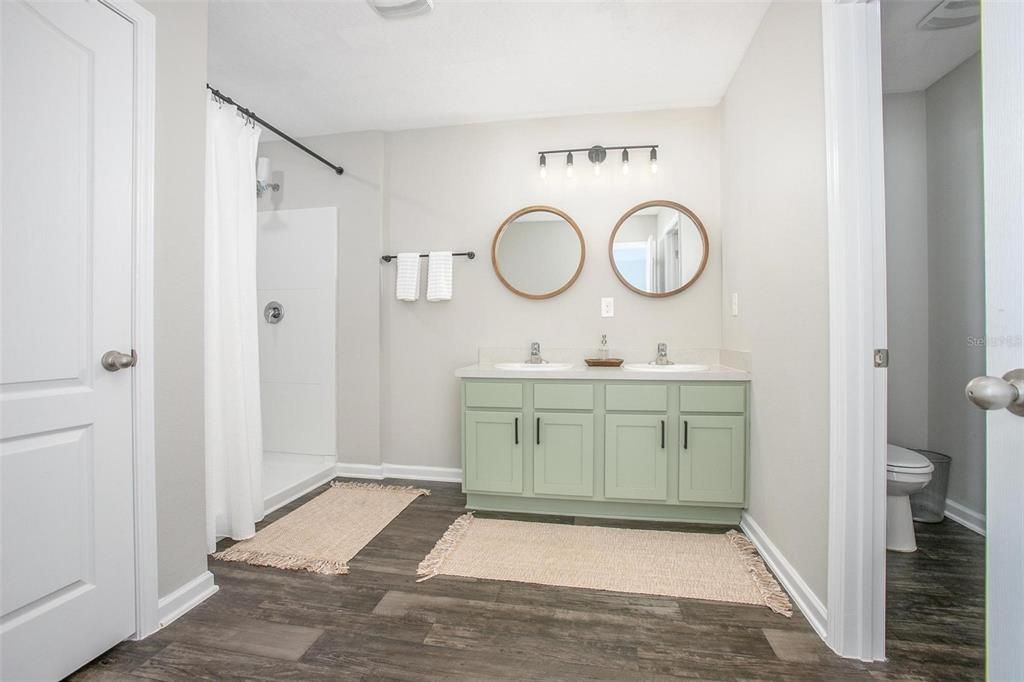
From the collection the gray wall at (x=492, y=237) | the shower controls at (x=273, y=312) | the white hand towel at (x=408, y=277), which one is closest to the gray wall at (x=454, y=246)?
the gray wall at (x=492, y=237)

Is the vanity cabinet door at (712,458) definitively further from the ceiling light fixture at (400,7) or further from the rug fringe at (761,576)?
the ceiling light fixture at (400,7)

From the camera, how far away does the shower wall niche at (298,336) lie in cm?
318

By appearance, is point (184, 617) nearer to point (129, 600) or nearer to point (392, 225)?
point (129, 600)

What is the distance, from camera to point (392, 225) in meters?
3.16

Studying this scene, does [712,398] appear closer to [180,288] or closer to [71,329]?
[180,288]

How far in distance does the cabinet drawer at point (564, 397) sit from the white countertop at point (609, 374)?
53 mm

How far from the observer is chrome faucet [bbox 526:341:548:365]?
2.92m

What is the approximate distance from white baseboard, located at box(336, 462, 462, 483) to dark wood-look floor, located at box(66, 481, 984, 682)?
3.80 feet

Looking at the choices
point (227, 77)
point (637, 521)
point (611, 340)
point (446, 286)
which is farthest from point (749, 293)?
point (227, 77)

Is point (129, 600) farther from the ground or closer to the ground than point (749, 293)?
closer to the ground

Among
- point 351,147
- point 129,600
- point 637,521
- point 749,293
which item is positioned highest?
point 351,147

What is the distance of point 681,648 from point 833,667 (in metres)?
0.44

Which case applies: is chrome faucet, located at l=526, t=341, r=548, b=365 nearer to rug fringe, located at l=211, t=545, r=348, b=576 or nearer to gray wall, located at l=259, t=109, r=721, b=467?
gray wall, located at l=259, t=109, r=721, b=467

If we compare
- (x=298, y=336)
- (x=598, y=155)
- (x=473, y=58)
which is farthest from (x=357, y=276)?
(x=598, y=155)
